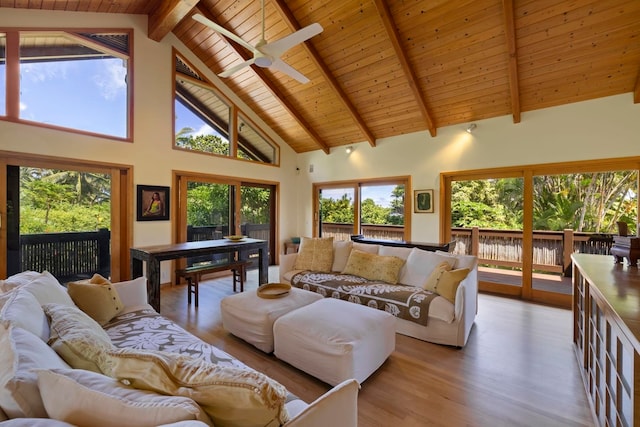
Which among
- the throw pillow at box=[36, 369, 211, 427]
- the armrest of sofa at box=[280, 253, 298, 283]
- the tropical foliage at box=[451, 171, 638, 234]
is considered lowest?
the armrest of sofa at box=[280, 253, 298, 283]

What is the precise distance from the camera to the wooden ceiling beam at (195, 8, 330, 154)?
4.61 meters

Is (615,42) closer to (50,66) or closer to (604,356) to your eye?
(604,356)

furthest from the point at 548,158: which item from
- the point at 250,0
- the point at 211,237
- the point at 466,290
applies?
the point at 211,237

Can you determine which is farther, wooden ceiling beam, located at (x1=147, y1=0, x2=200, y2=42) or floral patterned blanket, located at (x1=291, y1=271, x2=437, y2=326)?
wooden ceiling beam, located at (x1=147, y1=0, x2=200, y2=42)

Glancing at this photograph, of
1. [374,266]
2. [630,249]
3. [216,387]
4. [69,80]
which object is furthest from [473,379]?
[69,80]

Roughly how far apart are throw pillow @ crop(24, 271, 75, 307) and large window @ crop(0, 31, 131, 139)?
2.88 m

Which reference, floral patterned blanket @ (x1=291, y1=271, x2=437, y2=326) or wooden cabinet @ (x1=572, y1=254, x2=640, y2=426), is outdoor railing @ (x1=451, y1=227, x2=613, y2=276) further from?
wooden cabinet @ (x1=572, y1=254, x2=640, y2=426)

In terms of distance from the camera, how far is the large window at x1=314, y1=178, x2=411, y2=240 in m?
5.69

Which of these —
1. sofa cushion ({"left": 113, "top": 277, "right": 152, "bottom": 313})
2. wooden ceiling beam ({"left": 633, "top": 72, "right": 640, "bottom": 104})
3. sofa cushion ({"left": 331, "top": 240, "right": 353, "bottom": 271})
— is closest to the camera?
sofa cushion ({"left": 113, "top": 277, "right": 152, "bottom": 313})

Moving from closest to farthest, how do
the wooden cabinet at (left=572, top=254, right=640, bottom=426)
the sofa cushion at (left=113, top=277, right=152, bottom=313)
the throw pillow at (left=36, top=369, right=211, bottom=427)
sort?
1. the throw pillow at (left=36, top=369, right=211, bottom=427)
2. the wooden cabinet at (left=572, top=254, right=640, bottom=426)
3. the sofa cushion at (left=113, top=277, right=152, bottom=313)

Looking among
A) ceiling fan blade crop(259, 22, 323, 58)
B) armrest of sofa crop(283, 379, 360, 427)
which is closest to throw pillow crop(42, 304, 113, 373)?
armrest of sofa crop(283, 379, 360, 427)

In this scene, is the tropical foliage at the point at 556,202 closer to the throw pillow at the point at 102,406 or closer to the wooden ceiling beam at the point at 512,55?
the wooden ceiling beam at the point at 512,55

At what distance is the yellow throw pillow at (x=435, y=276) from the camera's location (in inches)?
121

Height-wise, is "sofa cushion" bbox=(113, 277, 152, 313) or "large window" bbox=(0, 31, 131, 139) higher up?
"large window" bbox=(0, 31, 131, 139)
